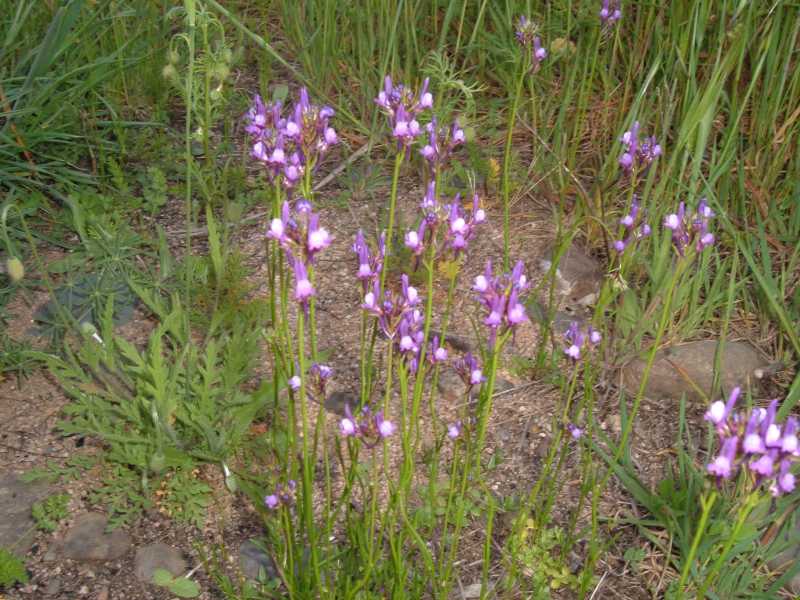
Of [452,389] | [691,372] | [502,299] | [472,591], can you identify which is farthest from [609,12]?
[472,591]

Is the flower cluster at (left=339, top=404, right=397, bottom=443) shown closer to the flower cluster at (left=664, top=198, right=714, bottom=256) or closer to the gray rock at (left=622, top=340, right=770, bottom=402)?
the flower cluster at (left=664, top=198, right=714, bottom=256)

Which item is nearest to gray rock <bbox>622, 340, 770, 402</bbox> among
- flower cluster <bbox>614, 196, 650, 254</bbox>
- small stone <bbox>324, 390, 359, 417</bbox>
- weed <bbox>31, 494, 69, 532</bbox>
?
flower cluster <bbox>614, 196, 650, 254</bbox>

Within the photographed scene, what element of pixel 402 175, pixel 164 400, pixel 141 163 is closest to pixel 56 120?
pixel 141 163

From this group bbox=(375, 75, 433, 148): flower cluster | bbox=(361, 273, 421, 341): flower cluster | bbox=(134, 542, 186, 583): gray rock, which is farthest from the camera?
bbox=(134, 542, 186, 583): gray rock

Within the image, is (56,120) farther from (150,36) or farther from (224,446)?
(224,446)

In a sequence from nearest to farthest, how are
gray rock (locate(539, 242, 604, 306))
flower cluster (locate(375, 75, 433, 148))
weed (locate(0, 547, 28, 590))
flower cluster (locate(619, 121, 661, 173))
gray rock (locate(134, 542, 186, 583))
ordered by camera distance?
flower cluster (locate(375, 75, 433, 148)) < weed (locate(0, 547, 28, 590)) < gray rock (locate(134, 542, 186, 583)) < flower cluster (locate(619, 121, 661, 173)) < gray rock (locate(539, 242, 604, 306))

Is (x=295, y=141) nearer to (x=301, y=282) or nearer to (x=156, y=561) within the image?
(x=301, y=282)

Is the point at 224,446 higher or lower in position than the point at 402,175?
lower

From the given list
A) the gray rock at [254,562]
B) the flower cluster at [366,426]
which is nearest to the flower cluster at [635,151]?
the flower cluster at [366,426]
